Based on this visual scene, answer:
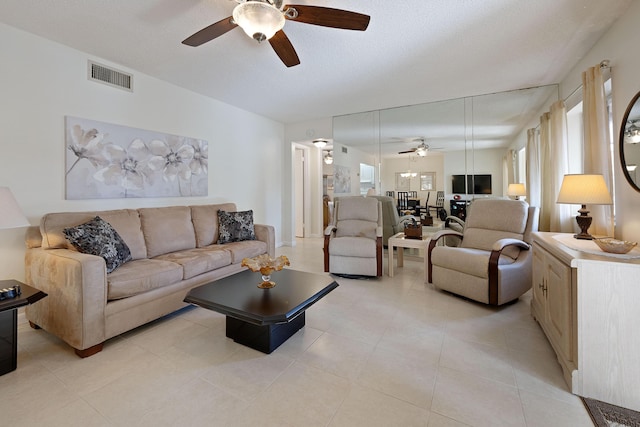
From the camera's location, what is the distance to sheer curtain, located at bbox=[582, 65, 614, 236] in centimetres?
224

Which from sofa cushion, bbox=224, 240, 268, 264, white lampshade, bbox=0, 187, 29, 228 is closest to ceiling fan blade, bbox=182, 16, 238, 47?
white lampshade, bbox=0, 187, 29, 228

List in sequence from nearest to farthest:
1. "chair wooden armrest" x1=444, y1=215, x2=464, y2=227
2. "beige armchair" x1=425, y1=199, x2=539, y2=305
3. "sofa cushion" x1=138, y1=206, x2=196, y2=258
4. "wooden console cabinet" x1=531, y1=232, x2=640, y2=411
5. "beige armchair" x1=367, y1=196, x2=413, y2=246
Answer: "wooden console cabinet" x1=531, y1=232, x2=640, y2=411
"beige armchair" x1=425, y1=199, x2=539, y2=305
"sofa cushion" x1=138, y1=206, x2=196, y2=258
"chair wooden armrest" x1=444, y1=215, x2=464, y2=227
"beige armchair" x1=367, y1=196, x2=413, y2=246

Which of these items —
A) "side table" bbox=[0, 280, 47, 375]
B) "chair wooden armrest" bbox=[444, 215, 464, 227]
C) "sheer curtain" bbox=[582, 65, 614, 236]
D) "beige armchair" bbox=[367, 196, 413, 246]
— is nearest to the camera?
"side table" bbox=[0, 280, 47, 375]

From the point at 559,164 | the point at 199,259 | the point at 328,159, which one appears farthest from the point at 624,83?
the point at 328,159

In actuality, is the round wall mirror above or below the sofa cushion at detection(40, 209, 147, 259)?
above

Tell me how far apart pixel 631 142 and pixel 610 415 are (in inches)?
73.0

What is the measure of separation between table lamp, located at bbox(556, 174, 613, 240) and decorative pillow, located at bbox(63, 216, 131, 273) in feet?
11.9

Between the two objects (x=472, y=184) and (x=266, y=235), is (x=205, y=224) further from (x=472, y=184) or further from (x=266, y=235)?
(x=472, y=184)

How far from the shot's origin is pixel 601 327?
4.83ft

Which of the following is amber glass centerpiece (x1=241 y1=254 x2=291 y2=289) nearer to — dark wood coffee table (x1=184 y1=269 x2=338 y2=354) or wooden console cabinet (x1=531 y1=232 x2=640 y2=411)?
dark wood coffee table (x1=184 y1=269 x2=338 y2=354)

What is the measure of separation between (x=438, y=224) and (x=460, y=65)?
250 cm

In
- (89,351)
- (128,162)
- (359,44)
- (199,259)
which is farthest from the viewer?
(128,162)

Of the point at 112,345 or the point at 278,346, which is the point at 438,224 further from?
the point at 112,345

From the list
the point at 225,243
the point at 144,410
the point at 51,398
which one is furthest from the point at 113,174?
the point at 144,410
